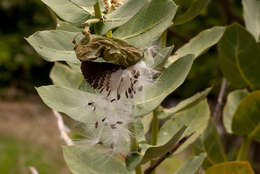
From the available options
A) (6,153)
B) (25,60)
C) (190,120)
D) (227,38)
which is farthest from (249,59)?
(25,60)

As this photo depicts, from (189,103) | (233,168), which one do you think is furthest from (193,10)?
(233,168)

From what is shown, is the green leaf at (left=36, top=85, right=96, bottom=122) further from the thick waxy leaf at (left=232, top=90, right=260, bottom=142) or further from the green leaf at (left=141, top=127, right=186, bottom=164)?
the thick waxy leaf at (left=232, top=90, right=260, bottom=142)

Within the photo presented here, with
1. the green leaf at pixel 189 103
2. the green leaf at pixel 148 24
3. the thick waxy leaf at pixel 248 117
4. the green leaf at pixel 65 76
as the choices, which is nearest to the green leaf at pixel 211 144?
the thick waxy leaf at pixel 248 117

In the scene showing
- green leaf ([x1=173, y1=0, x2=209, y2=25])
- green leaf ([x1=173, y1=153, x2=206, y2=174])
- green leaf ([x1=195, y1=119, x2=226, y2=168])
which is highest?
green leaf ([x1=173, y1=0, x2=209, y2=25])

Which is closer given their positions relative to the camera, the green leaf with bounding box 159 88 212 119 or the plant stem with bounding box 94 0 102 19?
the plant stem with bounding box 94 0 102 19

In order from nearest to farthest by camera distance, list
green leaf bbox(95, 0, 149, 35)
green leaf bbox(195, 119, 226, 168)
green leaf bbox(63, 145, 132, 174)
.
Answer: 1. green leaf bbox(95, 0, 149, 35)
2. green leaf bbox(63, 145, 132, 174)
3. green leaf bbox(195, 119, 226, 168)

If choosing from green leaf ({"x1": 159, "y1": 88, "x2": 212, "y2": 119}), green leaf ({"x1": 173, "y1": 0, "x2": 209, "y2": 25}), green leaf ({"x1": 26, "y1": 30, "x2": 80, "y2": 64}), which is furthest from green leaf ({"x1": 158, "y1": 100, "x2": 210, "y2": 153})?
green leaf ({"x1": 26, "y1": 30, "x2": 80, "y2": 64})
